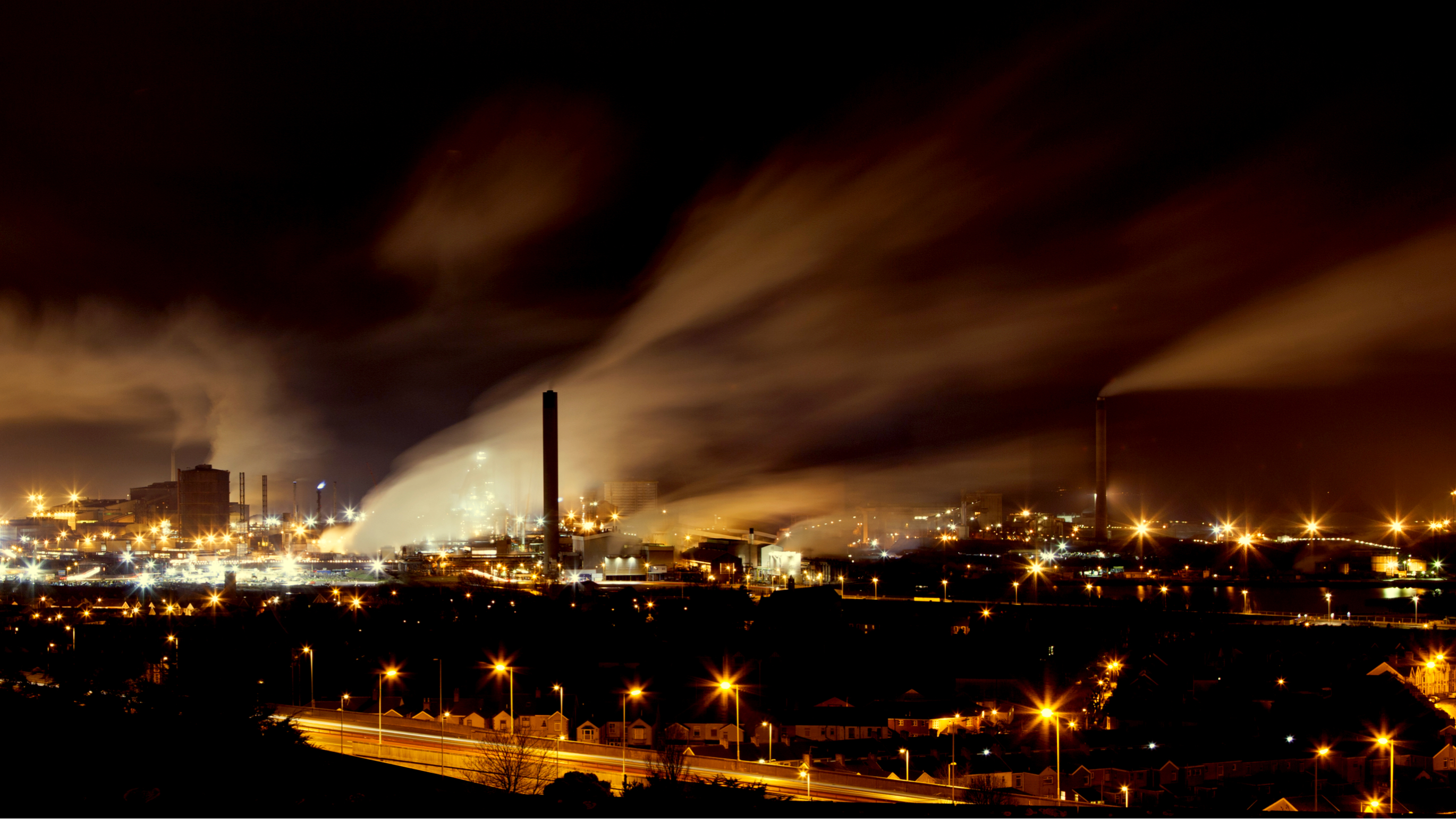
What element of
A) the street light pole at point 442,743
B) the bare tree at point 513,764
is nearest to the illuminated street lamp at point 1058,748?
the bare tree at point 513,764

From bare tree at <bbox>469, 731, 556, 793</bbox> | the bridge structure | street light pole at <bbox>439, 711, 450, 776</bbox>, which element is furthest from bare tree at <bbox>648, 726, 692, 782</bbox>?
street light pole at <bbox>439, 711, 450, 776</bbox>

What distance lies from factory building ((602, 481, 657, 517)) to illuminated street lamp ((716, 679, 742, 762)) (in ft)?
120

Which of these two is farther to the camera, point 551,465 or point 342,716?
point 551,465

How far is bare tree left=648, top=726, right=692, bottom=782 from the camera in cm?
575

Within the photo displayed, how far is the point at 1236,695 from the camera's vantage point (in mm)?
10922

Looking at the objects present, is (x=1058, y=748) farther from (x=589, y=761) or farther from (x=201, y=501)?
(x=201, y=501)

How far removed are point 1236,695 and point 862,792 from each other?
7007 mm

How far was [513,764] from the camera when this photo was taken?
6.39 m

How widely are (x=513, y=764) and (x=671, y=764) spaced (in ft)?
3.62

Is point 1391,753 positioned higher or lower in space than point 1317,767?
higher

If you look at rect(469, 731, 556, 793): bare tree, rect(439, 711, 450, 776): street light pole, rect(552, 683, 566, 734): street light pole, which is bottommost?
rect(552, 683, 566, 734): street light pole

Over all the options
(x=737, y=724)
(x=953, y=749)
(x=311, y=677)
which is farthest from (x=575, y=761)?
(x=311, y=677)

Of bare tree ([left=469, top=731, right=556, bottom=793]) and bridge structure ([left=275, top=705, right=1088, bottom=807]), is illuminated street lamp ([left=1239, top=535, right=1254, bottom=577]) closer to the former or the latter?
bridge structure ([left=275, top=705, right=1088, bottom=807])

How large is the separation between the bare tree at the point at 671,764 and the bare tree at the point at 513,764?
692 millimetres
